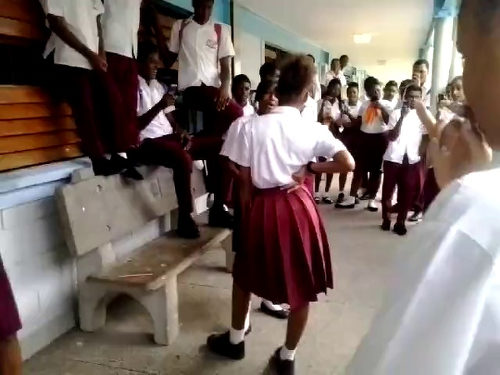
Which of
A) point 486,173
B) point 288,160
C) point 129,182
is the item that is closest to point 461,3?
point 486,173

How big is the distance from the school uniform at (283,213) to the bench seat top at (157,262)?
57 centimetres

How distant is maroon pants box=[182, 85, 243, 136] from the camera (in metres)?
3.74

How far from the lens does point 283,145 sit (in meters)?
2.09

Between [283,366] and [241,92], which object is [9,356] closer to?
[283,366]

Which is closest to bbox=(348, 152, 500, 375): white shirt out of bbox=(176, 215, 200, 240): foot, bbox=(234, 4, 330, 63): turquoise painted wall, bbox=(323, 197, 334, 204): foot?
bbox=(176, 215, 200, 240): foot

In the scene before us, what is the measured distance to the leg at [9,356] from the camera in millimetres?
1668

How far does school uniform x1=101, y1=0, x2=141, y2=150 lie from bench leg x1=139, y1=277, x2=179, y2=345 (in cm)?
105

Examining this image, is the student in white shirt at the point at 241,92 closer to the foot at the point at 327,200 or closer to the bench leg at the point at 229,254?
the bench leg at the point at 229,254

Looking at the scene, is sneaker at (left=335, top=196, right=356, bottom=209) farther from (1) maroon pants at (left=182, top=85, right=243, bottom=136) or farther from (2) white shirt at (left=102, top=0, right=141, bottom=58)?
(2) white shirt at (left=102, top=0, right=141, bottom=58)

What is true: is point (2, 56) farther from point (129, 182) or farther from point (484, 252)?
point (484, 252)

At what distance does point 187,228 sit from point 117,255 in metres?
0.49

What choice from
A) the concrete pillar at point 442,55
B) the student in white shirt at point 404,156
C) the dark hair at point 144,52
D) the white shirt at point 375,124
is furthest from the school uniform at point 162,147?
the concrete pillar at point 442,55

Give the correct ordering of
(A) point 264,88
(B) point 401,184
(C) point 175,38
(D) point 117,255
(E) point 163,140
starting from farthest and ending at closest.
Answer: (B) point 401,184 < (C) point 175,38 < (E) point 163,140 < (D) point 117,255 < (A) point 264,88

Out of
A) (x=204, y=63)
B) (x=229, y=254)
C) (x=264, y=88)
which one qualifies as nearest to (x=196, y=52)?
(x=204, y=63)
